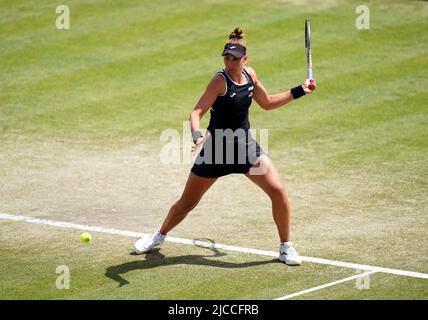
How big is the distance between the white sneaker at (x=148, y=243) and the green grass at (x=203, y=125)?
0.17 meters

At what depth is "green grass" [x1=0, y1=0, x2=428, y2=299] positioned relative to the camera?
10.9 m

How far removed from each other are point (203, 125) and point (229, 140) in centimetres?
632

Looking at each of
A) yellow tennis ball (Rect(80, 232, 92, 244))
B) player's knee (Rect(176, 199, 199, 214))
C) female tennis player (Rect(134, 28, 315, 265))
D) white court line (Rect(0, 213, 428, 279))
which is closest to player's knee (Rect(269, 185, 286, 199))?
female tennis player (Rect(134, 28, 315, 265))

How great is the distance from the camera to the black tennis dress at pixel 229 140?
1088cm

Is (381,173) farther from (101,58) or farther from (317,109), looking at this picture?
(101,58)

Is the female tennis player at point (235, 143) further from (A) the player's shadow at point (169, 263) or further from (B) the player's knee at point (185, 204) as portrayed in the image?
(A) the player's shadow at point (169, 263)

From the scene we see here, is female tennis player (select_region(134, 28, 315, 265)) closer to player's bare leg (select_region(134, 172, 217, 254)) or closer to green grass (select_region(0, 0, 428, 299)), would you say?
player's bare leg (select_region(134, 172, 217, 254))

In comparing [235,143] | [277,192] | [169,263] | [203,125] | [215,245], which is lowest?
[169,263]

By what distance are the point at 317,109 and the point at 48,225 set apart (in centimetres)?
686

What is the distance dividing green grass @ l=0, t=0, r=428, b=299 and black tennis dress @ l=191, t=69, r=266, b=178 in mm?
1212

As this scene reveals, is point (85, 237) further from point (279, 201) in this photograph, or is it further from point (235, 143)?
point (279, 201)

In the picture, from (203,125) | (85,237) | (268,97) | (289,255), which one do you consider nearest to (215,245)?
(289,255)

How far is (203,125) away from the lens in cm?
1722
